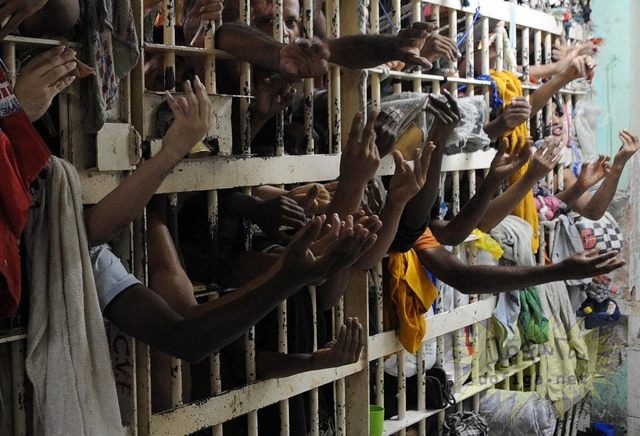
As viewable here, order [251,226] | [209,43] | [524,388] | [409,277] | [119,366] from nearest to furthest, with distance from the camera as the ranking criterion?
[119,366], [209,43], [251,226], [409,277], [524,388]

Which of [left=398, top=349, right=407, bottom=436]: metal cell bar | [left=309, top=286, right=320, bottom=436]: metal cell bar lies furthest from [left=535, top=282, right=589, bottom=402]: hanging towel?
[left=309, top=286, right=320, bottom=436]: metal cell bar

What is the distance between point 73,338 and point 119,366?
32 cm

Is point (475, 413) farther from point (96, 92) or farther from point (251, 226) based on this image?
point (96, 92)

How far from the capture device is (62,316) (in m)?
1.70

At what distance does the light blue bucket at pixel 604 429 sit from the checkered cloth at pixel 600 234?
43.5 inches

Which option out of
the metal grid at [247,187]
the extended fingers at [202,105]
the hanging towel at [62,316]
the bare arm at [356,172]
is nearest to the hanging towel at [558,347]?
the metal grid at [247,187]

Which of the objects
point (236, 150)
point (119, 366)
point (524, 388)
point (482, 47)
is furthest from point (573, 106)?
point (119, 366)

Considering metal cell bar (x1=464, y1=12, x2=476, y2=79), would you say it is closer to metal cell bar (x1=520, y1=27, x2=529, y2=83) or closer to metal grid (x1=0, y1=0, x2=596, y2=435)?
metal grid (x1=0, y1=0, x2=596, y2=435)

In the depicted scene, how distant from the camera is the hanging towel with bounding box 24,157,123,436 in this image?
5.53ft

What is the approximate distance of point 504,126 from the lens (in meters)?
3.42

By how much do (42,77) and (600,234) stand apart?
3.38 metres

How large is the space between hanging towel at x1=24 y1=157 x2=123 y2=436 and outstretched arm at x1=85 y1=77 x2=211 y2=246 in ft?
0.17

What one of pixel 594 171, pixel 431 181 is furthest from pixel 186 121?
pixel 594 171

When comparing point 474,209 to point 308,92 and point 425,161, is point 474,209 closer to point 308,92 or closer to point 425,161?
point 425,161
